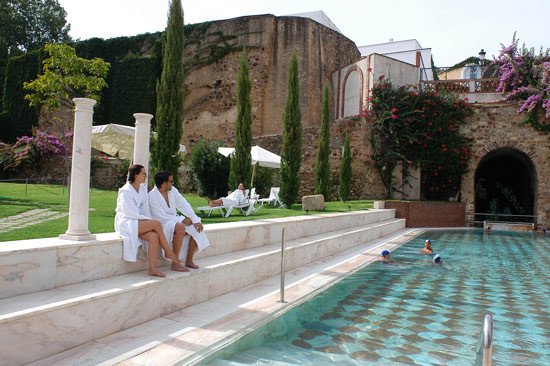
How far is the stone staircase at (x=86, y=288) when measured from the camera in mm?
3227

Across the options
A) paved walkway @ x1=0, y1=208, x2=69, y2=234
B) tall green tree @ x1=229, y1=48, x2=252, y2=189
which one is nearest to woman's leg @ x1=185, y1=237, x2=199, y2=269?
paved walkway @ x1=0, y1=208, x2=69, y2=234

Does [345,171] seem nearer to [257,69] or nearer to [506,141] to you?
[506,141]

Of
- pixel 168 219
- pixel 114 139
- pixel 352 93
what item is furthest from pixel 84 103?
pixel 352 93

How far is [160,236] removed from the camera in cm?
486

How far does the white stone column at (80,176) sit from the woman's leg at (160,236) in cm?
54

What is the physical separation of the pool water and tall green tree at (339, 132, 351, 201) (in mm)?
10442

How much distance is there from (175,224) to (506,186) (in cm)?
2392

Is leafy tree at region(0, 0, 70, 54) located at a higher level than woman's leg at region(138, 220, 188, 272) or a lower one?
higher

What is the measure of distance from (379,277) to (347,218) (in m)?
4.49

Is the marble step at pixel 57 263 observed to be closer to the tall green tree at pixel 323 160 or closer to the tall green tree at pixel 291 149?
the tall green tree at pixel 291 149

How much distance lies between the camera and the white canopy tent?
35.5ft

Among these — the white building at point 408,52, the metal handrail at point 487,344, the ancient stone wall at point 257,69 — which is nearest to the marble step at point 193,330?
the metal handrail at point 487,344

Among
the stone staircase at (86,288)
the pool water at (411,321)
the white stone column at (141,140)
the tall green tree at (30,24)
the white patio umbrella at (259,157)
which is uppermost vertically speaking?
the tall green tree at (30,24)

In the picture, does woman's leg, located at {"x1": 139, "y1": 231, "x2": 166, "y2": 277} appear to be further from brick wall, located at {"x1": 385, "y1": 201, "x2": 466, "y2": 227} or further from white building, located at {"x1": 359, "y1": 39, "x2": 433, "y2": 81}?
white building, located at {"x1": 359, "y1": 39, "x2": 433, "y2": 81}
